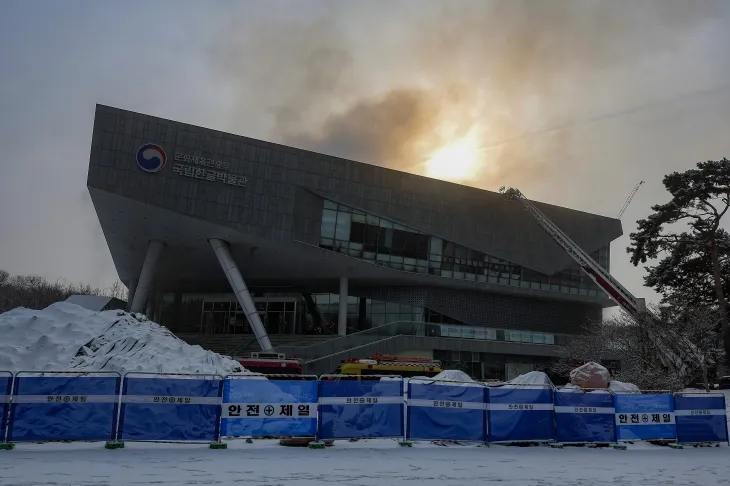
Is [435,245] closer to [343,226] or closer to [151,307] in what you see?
[343,226]

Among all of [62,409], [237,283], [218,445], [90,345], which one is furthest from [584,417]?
[237,283]

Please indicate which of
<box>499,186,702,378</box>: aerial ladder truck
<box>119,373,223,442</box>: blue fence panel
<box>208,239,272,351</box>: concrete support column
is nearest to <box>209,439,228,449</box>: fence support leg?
<box>119,373,223,442</box>: blue fence panel

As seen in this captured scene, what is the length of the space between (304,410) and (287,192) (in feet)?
108

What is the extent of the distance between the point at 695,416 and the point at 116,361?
2033cm

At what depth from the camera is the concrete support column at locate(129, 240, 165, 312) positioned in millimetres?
45375

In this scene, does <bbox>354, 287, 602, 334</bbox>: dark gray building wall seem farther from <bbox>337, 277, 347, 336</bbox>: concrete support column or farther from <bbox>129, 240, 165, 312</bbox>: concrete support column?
<bbox>129, 240, 165, 312</bbox>: concrete support column

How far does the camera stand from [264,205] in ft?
144

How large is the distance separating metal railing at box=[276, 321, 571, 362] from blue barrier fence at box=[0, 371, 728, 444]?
26.3m

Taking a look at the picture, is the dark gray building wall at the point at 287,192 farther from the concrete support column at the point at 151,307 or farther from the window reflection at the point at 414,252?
the concrete support column at the point at 151,307

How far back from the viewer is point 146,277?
4544 cm

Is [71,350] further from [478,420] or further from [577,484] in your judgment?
[577,484]

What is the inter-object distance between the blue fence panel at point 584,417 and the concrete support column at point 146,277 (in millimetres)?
36973

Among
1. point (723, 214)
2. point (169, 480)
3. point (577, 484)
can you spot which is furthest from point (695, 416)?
point (723, 214)

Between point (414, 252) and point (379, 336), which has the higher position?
point (414, 252)
